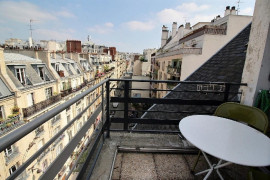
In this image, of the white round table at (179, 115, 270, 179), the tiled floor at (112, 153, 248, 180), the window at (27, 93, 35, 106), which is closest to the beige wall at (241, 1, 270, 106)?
the white round table at (179, 115, 270, 179)

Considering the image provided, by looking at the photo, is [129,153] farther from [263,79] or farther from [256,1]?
[256,1]

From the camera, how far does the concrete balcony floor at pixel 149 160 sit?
1.85 metres

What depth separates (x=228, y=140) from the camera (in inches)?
53.8

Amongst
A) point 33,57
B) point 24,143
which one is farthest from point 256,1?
point 33,57

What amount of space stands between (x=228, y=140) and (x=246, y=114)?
72cm

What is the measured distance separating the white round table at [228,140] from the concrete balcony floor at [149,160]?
742mm

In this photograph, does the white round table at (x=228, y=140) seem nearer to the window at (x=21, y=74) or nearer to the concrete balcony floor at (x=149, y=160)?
the concrete balcony floor at (x=149, y=160)

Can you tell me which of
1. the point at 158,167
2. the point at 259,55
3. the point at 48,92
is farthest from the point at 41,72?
the point at 259,55

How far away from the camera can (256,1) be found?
7.24 ft

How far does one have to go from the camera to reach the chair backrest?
165 cm

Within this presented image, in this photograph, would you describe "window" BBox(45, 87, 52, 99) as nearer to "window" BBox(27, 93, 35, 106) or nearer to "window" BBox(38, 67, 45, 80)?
"window" BBox(38, 67, 45, 80)

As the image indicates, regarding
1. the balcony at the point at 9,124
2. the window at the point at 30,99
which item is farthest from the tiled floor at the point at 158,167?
the window at the point at 30,99

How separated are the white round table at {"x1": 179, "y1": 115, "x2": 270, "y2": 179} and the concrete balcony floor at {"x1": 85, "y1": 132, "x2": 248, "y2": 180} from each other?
742mm

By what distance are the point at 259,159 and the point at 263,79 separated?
1.53 meters
